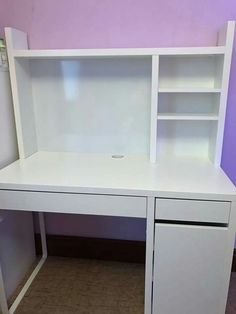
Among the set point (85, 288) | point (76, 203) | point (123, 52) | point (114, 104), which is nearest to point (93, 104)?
point (114, 104)

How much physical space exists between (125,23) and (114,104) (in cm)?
45

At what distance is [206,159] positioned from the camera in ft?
5.11

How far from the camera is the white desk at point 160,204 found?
1112 millimetres

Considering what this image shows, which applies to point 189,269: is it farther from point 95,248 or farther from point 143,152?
point 95,248

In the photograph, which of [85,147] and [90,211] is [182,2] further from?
[90,211]

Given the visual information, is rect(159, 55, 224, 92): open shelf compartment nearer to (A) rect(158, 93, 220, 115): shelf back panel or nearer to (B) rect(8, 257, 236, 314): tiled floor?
(A) rect(158, 93, 220, 115): shelf back panel

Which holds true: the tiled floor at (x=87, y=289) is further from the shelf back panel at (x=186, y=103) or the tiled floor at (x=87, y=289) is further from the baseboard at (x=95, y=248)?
the shelf back panel at (x=186, y=103)

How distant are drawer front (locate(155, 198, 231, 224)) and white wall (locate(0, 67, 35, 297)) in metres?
0.89

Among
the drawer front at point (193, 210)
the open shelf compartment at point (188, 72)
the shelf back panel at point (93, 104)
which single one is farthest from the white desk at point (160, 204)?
the open shelf compartment at point (188, 72)

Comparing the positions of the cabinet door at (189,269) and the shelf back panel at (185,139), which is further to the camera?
the shelf back panel at (185,139)

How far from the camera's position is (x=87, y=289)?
1.63 m

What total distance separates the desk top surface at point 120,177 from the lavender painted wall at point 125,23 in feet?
1.37

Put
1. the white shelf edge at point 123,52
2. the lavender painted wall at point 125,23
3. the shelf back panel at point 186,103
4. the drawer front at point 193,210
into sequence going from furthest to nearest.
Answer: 1. the shelf back panel at point 186,103
2. the lavender painted wall at point 125,23
3. the white shelf edge at point 123,52
4. the drawer front at point 193,210

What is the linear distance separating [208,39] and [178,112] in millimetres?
420
